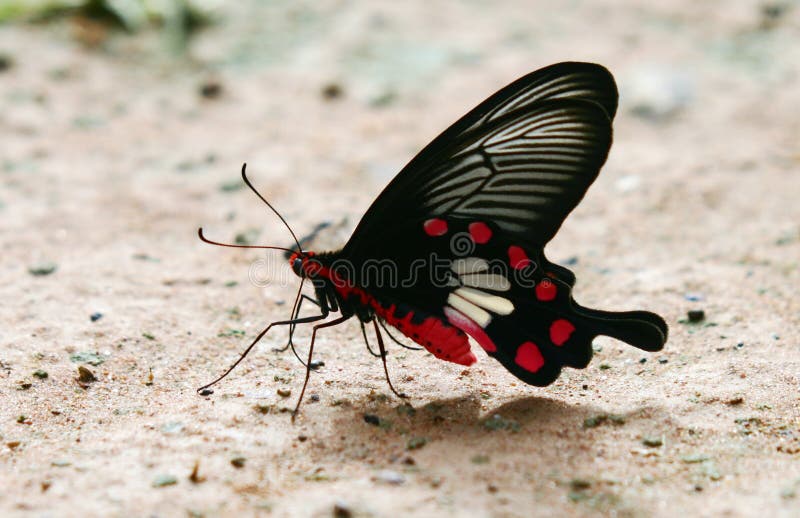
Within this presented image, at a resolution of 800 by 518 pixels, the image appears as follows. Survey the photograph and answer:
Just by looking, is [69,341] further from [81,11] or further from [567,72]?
[81,11]

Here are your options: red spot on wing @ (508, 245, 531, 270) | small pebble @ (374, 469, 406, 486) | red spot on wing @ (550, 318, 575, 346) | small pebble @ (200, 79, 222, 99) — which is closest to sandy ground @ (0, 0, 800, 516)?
small pebble @ (374, 469, 406, 486)

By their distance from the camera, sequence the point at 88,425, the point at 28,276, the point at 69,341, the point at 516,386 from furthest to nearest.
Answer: the point at 28,276 < the point at 69,341 < the point at 516,386 < the point at 88,425

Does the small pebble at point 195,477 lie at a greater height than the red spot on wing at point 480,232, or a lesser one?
lesser

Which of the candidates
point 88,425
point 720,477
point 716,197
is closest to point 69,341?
point 88,425

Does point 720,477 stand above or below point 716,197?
below

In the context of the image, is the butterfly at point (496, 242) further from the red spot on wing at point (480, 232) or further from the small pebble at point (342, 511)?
the small pebble at point (342, 511)

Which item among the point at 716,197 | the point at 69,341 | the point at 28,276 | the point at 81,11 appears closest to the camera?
the point at 69,341

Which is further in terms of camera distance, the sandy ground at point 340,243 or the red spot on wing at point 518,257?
the red spot on wing at point 518,257

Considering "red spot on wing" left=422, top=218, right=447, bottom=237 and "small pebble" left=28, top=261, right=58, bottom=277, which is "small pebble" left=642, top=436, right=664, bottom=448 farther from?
"small pebble" left=28, top=261, right=58, bottom=277

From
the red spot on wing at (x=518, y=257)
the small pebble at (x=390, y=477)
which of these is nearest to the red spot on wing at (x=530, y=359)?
the red spot on wing at (x=518, y=257)
